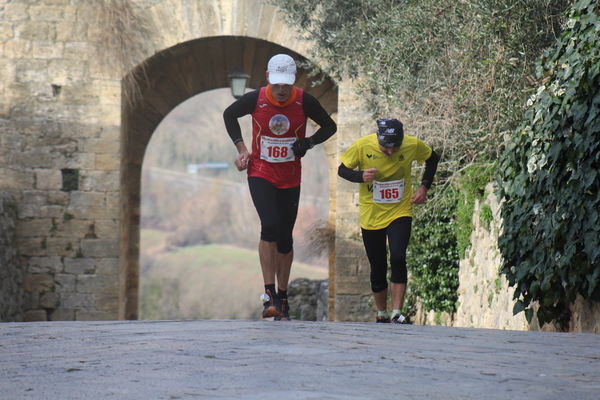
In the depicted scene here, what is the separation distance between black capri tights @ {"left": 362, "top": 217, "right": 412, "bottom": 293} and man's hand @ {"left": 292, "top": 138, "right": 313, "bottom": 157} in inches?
31.6

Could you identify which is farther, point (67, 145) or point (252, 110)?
point (67, 145)

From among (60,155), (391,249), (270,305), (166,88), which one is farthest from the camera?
(166,88)

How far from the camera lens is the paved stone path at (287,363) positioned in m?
3.45

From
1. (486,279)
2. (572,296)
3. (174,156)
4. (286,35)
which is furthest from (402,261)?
(174,156)

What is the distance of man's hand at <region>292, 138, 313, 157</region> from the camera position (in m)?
6.50

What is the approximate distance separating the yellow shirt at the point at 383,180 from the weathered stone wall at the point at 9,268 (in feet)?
19.0

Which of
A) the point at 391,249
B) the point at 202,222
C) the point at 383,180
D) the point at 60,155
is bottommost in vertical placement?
the point at 391,249

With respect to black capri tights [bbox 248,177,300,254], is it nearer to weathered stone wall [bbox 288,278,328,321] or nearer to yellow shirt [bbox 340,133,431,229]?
yellow shirt [bbox 340,133,431,229]

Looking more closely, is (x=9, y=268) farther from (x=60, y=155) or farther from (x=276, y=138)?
(x=276, y=138)

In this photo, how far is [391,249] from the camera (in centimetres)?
680

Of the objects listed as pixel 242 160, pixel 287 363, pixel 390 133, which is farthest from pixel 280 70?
pixel 287 363

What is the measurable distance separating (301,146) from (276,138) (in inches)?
6.6

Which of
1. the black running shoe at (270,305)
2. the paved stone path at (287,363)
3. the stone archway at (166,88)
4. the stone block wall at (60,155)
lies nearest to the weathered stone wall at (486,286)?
the black running shoe at (270,305)

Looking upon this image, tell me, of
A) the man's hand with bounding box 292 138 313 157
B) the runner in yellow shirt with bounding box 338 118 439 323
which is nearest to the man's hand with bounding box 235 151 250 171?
the man's hand with bounding box 292 138 313 157
